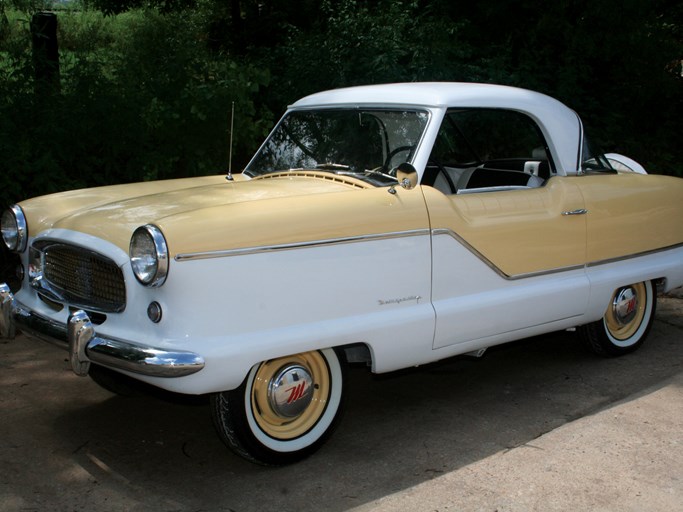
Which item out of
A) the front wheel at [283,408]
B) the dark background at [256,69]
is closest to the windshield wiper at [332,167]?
the front wheel at [283,408]

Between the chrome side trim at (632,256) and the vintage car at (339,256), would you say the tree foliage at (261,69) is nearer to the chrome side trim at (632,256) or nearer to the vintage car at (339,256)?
the vintage car at (339,256)

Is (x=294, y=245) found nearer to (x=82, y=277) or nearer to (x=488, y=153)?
(x=82, y=277)

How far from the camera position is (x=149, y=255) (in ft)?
11.6

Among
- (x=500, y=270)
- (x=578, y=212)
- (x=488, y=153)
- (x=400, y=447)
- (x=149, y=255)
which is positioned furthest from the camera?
(x=488, y=153)

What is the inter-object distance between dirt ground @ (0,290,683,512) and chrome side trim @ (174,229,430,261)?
34.6 inches

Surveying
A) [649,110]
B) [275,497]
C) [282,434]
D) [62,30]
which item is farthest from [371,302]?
[62,30]

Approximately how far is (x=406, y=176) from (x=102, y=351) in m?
1.64

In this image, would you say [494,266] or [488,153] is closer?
[494,266]

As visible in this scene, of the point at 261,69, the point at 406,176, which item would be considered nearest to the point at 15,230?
the point at 406,176

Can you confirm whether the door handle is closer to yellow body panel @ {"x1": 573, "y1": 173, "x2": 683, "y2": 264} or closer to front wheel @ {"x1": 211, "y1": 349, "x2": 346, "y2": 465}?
yellow body panel @ {"x1": 573, "y1": 173, "x2": 683, "y2": 264}

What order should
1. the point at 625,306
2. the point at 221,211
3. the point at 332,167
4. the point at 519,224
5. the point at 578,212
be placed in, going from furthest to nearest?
the point at 625,306 < the point at 578,212 < the point at 332,167 < the point at 519,224 < the point at 221,211

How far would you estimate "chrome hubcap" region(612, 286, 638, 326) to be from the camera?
5477 millimetres

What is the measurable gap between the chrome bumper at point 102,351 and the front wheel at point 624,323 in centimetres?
294

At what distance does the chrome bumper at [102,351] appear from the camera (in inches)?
136
